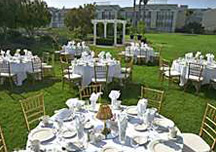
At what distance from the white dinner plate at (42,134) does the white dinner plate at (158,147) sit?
149cm

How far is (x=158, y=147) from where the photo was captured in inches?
135

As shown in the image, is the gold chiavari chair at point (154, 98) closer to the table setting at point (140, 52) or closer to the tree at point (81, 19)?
the table setting at point (140, 52)

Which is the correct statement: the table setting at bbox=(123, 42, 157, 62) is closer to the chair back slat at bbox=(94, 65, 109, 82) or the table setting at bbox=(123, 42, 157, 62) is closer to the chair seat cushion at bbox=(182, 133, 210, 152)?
the chair back slat at bbox=(94, 65, 109, 82)

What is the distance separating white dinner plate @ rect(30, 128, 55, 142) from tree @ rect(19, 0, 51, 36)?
20.2 m

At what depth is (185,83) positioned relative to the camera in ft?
31.1

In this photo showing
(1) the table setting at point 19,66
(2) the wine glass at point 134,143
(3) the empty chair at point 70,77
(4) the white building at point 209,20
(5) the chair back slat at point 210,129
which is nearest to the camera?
(2) the wine glass at point 134,143

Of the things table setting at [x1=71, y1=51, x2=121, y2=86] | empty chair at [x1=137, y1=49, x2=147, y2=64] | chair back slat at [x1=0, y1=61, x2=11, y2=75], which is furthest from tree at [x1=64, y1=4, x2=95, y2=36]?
table setting at [x1=71, y1=51, x2=121, y2=86]

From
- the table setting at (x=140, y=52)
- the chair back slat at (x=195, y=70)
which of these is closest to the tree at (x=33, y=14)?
the table setting at (x=140, y=52)

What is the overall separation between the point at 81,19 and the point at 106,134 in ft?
87.8

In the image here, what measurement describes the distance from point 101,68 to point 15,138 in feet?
13.9

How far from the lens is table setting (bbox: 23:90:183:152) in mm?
3422

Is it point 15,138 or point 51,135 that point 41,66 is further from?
point 51,135

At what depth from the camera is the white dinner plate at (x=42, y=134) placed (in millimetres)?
3631

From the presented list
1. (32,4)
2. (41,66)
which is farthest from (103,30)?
(41,66)
